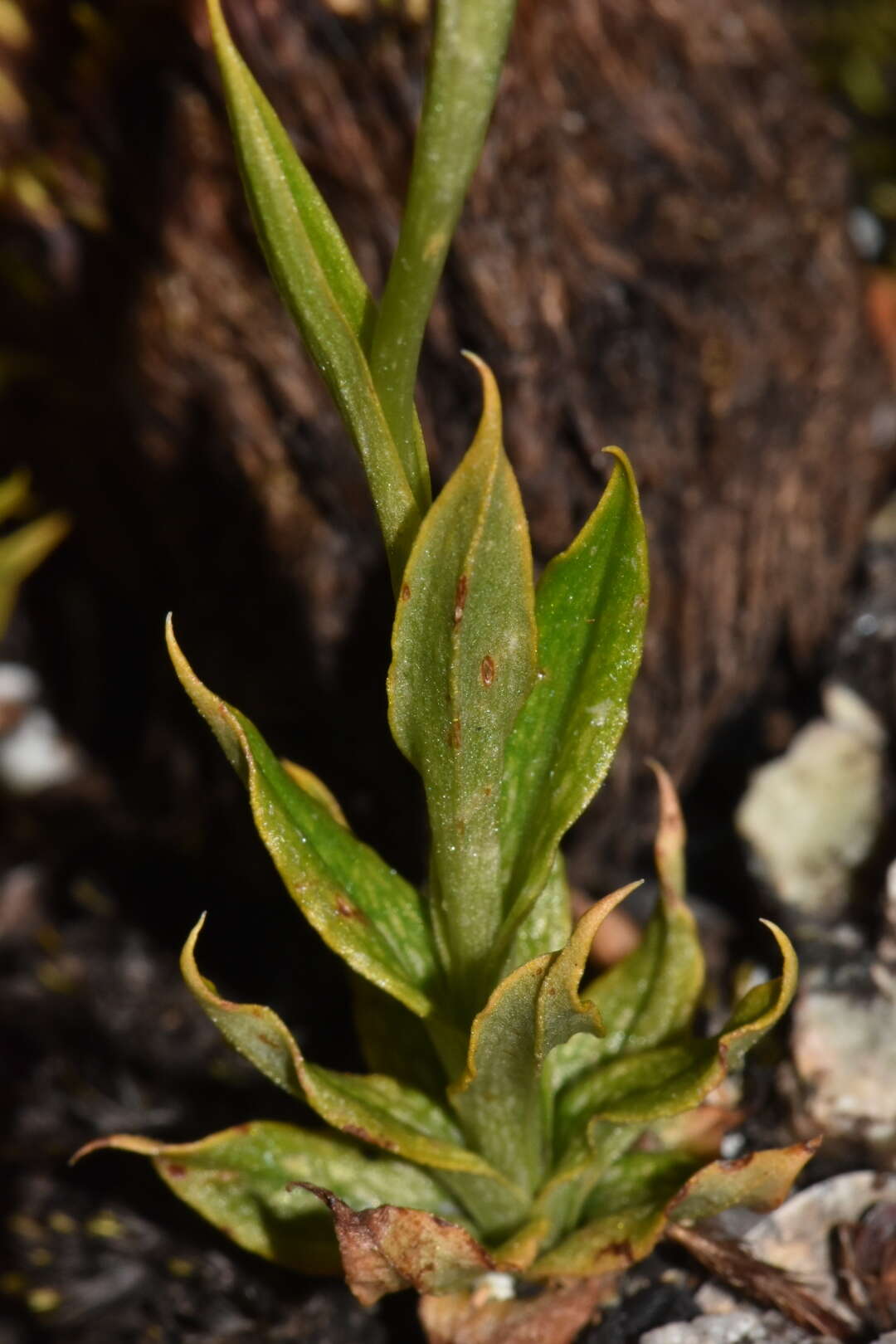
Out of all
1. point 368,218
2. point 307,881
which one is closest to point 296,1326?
point 307,881

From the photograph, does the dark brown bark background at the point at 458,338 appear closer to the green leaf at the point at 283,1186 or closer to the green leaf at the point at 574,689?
the green leaf at the point at 574,689

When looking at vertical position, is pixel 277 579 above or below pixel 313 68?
below

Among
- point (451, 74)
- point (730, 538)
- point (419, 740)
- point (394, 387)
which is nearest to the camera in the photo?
point (451, 74)

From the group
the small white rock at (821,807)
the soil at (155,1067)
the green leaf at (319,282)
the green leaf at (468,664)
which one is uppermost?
the green leaf at (319,282)

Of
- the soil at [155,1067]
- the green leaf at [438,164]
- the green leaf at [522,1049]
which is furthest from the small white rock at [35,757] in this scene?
the green leaf at [438,164]

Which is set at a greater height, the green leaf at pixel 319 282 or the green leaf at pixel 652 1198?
the green leaf at pixel 319 282

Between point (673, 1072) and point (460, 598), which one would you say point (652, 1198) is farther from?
point (460, 598)

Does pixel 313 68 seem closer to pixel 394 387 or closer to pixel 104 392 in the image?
pixel 104 392

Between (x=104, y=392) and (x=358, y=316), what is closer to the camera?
(x=358, y=316)
